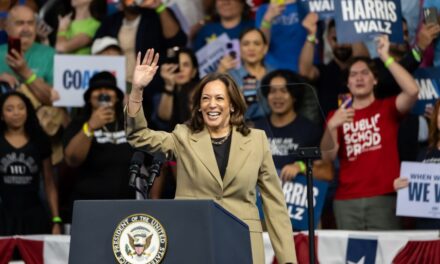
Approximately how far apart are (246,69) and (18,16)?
2.12 meters

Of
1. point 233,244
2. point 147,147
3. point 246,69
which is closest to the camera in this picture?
point 233,244

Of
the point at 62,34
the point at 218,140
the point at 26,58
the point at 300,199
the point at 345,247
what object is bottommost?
the point at 345,247

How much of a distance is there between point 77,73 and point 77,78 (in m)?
0.05

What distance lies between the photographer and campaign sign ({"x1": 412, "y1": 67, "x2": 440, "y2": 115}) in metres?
8.32

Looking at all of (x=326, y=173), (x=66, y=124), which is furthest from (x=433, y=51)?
(x=66, y=124)

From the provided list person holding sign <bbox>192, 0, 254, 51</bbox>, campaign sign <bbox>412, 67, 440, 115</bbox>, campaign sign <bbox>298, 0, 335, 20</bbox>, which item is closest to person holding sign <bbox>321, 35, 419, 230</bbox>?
campaign sign <bbox>412, 67, 440, 115</bbox>

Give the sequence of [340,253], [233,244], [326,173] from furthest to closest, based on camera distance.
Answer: [326,173]
[340,253]
[233,244]

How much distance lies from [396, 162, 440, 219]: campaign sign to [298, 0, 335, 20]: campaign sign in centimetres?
176

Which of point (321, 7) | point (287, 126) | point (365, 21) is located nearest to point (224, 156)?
point (287, 126)

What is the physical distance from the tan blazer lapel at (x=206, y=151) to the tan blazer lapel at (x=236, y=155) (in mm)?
52

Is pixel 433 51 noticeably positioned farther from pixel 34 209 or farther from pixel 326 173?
pixel 34 209

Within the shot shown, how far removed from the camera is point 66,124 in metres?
9.10

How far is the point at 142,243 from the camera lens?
4207 millimetres

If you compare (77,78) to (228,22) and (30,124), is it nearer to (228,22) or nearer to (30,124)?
(30,124)
